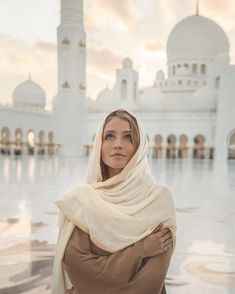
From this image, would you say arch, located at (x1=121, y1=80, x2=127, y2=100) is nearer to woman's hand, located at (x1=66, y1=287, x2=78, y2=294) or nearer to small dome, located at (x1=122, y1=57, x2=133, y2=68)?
small dome, located at (x1=122, y1=57, x2=133, y2=68)

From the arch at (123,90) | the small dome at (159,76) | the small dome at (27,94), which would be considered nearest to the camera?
the small dome at (27,94)

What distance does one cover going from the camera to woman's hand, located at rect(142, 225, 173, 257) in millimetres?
1093

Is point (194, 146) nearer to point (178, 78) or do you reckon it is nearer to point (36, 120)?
point (178, 78)

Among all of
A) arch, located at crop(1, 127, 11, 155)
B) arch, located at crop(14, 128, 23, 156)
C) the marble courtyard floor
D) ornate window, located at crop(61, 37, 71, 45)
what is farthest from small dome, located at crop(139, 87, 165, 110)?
the marble courtyard floor

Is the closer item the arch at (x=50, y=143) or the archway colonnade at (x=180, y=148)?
the archway colonnade at (x=180, y=148)

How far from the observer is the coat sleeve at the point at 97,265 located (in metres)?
1.07

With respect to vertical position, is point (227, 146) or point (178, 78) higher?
point (178, 78)

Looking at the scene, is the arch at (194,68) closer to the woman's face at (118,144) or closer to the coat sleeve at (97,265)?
the woman's face at (118,144)

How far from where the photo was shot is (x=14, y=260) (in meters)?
1.85

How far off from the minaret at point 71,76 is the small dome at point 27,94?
1.67 metres

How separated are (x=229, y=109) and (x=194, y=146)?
2819 millimetres

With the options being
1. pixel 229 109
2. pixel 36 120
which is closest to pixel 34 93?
pixel 36 120

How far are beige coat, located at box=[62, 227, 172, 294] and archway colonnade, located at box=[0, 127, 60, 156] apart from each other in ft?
55.5

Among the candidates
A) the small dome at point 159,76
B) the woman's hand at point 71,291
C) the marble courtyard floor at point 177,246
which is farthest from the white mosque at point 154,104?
the woman's hand at point 71,291
